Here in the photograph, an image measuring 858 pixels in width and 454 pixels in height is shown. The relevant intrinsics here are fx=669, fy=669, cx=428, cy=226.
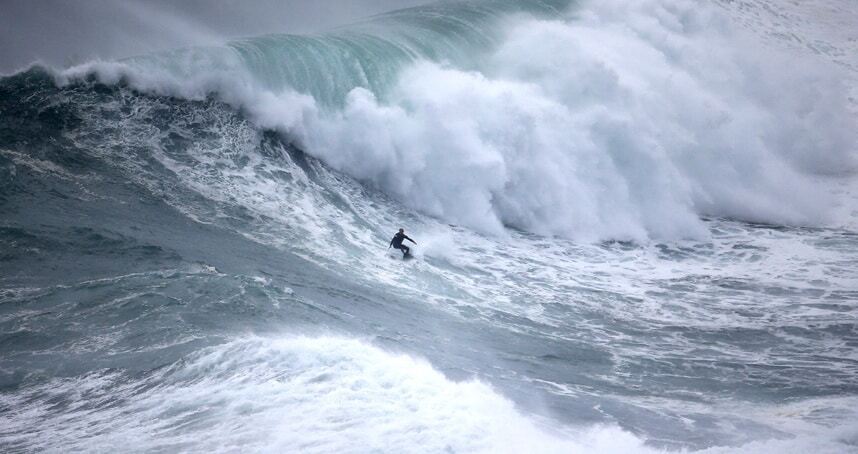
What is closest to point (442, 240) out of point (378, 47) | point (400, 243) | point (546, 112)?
point (400, 243)

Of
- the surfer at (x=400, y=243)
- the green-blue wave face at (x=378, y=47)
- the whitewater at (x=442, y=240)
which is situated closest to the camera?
the whitewater at (x=442, y=240)

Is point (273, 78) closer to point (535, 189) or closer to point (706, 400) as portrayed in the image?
point (535, 189)

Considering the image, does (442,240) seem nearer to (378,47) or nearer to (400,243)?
(400,243)

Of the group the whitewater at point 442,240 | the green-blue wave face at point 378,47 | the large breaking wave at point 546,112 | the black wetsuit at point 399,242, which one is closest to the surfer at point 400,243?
the black wetsuit at point 399,242

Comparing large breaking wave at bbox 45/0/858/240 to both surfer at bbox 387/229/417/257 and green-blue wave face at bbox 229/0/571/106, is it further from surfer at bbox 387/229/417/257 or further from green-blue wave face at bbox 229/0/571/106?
surfer at bbox 387/229/417/257

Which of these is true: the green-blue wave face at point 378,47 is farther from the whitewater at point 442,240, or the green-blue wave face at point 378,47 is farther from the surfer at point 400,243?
the surfer at point 400,243

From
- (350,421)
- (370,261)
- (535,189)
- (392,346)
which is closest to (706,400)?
(392,346)

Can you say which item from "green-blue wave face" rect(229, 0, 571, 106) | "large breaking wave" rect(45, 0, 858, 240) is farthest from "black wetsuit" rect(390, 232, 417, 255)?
"green-blue wave face" rect(229, 0, 571, 106)
